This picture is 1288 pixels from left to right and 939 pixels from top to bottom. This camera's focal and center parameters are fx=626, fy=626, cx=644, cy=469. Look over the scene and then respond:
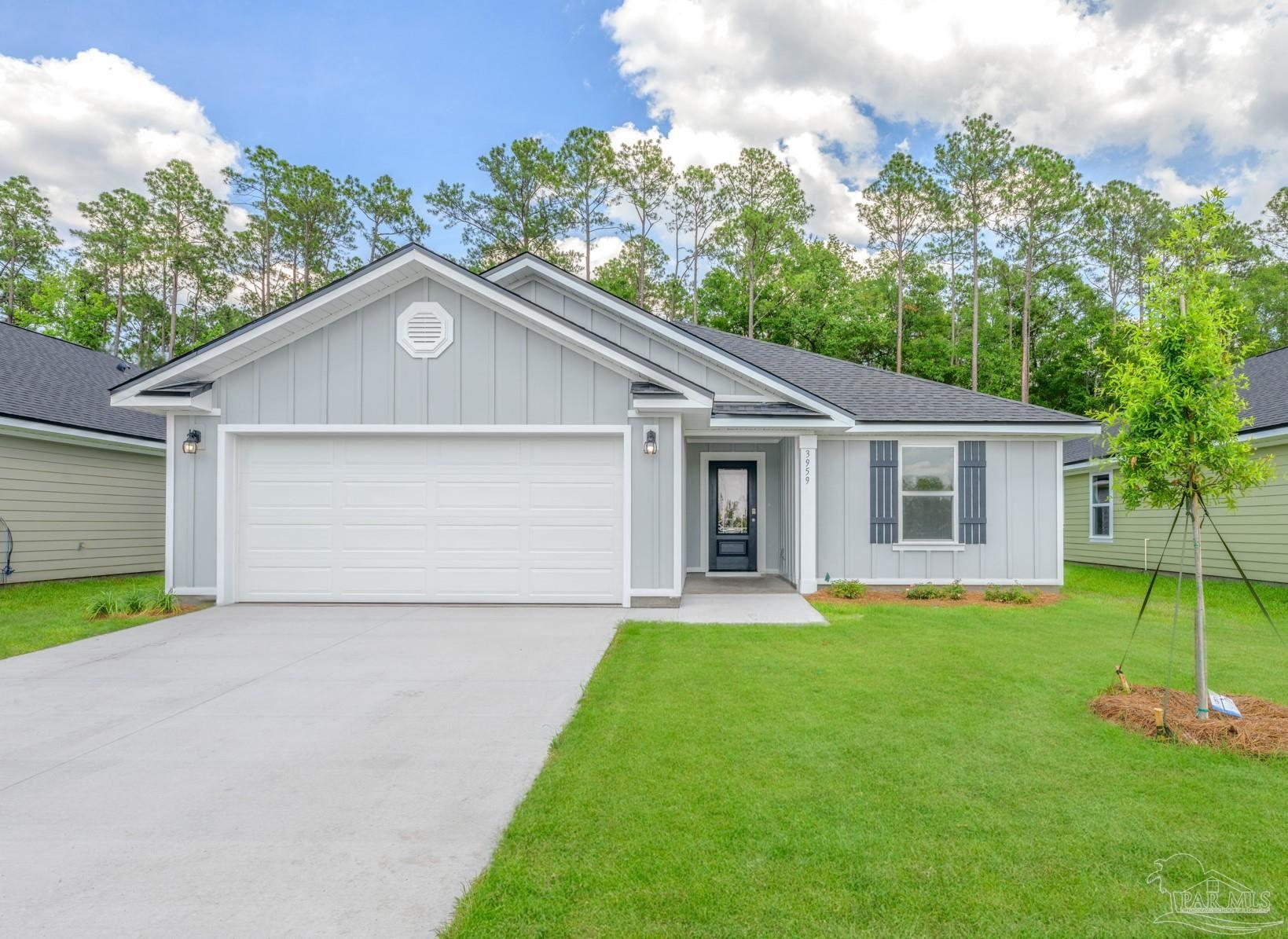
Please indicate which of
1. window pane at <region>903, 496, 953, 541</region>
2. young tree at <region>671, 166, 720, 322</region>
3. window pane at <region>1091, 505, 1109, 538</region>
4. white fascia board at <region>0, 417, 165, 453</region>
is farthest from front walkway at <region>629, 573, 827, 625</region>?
young tree at <region>671, 166, 720, 322</region>

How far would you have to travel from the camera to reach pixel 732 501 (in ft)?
37.2

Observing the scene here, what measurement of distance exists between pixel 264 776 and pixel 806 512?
7443mm

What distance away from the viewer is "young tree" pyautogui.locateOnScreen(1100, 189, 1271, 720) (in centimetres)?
384

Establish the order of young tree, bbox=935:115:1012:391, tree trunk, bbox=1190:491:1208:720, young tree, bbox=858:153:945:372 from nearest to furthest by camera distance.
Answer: tree trunk, bbox=1190:491:1208:720 → young tree, bbox=935:115:1012:391 → young tree, bbox=858:153:945:372

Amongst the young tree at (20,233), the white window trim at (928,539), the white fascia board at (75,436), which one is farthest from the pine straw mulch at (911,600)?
the young tree at (20,233)

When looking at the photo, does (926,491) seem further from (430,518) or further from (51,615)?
(51,615)

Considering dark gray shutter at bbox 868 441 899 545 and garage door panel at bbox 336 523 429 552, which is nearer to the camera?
garage door panel at bbox 336 523 429 552

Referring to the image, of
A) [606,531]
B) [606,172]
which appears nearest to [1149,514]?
[606,531]

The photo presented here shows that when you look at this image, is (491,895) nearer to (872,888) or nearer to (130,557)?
A: (872,888)

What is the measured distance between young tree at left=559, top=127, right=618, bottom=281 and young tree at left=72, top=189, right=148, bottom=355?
19.4m

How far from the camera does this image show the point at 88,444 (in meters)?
10.9

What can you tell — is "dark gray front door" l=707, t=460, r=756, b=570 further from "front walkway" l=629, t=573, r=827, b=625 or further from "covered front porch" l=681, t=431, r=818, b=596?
"front walkway" l=629, t=573, r=827, b=625

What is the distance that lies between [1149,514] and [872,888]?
1374 centimetres

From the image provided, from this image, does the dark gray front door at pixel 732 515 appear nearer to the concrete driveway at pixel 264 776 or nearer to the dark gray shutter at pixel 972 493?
the dark gray shutter at pixel 972 493
